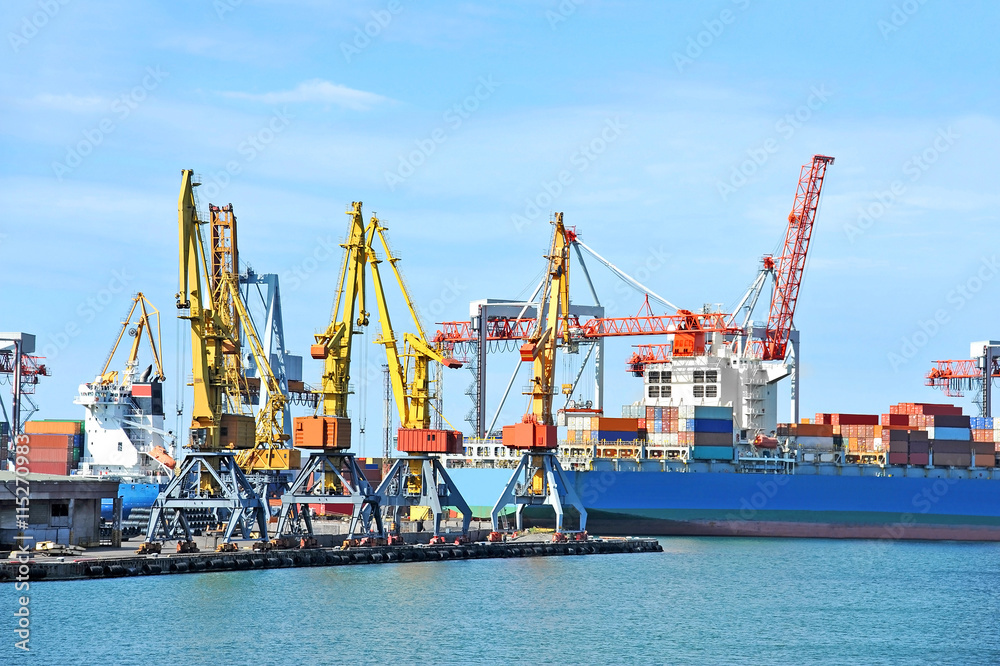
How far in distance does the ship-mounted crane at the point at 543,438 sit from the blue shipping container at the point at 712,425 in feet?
36.5

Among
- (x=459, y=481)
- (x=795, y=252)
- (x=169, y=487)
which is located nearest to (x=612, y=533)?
(x=459, y=481)

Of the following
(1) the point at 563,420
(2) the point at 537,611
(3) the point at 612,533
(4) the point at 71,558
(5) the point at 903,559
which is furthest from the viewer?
(1) the point at 563,420

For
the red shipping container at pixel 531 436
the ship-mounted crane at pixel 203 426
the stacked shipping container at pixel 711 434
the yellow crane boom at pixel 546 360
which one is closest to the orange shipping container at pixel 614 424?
the stacked shipping container at pixel 711 434

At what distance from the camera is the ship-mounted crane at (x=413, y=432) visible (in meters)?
63.6

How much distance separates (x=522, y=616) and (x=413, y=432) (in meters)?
20.4

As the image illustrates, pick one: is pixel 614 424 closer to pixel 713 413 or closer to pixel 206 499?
pixel 713 413

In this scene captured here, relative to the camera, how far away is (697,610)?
4750 centimetres

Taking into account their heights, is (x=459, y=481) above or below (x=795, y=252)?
below

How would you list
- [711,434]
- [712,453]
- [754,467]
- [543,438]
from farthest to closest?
[754,467], [711,434], [712,453], [543,438]

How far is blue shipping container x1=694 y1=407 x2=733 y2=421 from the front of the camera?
262 feet

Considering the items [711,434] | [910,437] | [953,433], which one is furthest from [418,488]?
[953,433]

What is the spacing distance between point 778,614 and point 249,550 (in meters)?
20.3

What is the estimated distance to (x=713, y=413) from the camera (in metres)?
80.4

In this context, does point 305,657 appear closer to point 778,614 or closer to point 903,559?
point 778,614
